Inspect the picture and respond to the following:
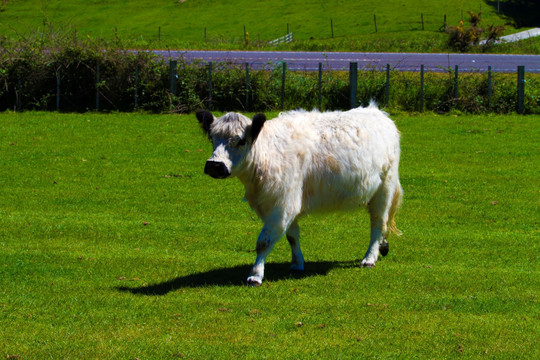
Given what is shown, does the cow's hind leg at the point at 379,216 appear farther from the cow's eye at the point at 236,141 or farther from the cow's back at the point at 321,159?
the cow's eye at the point at 236,141

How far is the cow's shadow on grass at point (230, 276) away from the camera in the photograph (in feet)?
31.4

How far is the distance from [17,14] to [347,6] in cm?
3346

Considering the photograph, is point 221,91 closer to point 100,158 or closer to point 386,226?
point 100,158

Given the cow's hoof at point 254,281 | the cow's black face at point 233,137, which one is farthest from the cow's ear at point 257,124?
the cow's hoof at point 254,281

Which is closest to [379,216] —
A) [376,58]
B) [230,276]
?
[230,276]

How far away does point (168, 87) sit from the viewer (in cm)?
2977

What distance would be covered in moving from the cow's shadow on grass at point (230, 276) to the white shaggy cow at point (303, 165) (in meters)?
0.26

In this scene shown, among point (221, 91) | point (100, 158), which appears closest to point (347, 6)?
point (221, 91)

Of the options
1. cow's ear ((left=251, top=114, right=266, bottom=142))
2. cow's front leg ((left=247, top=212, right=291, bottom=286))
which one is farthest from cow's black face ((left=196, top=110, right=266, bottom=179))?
cow's front leg ((left=247, top=212, right=291, bottom=286))

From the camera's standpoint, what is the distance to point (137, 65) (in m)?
29.6

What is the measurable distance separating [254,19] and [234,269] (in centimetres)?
6165

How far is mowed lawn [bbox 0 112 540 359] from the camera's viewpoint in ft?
25.1

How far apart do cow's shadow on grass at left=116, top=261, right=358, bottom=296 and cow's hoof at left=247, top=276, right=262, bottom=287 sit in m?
0.14

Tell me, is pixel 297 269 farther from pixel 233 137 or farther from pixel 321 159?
pixel 233 137
